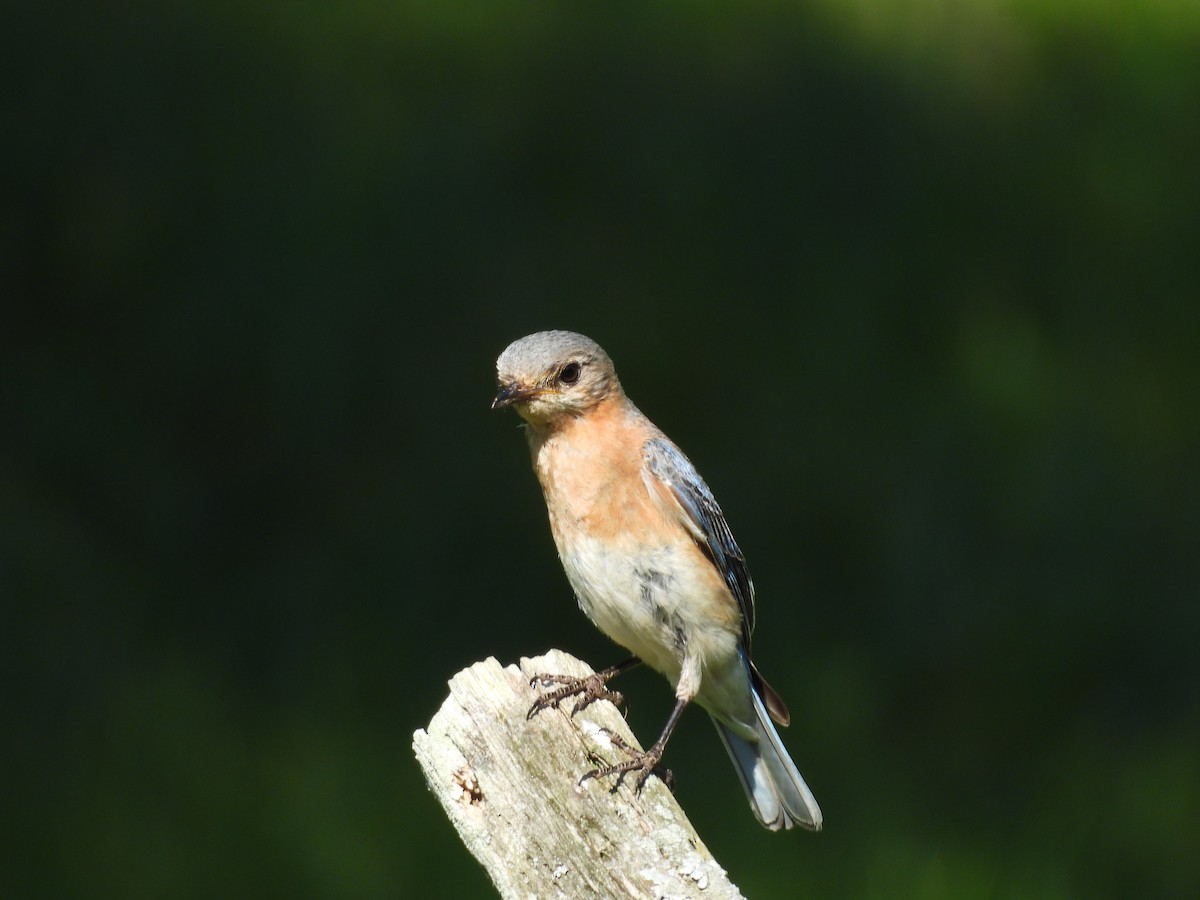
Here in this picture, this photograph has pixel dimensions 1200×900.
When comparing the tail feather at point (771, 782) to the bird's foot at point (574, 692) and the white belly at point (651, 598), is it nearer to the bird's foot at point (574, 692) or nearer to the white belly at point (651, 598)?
the white belly at point (651, 598)

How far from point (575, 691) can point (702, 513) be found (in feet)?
3.07

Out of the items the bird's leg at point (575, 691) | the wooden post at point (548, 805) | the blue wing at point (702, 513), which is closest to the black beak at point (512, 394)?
the blue wing at point (702, 513)

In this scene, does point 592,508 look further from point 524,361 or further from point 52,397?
point 52,397

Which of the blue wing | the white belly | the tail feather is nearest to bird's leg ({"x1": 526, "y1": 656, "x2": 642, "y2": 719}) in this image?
the white belly

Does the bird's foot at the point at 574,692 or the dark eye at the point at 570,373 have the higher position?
the dark eye at the point at 570,373

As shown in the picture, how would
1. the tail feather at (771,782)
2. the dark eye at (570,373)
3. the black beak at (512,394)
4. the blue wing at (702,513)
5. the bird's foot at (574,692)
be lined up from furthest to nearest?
the tail feather at (771,782)
the blue wing at (702,513)
the dark eye at (570,373)
the black beak at (512,394)
the bird's foot at (574,692)

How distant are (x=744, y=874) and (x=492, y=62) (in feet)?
12.4

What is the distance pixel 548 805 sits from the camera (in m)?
2.55

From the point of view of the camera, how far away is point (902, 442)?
644cm

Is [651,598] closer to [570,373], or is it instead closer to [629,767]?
[570,373]

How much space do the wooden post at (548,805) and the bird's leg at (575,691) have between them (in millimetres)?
21

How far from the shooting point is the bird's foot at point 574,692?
2.79 m

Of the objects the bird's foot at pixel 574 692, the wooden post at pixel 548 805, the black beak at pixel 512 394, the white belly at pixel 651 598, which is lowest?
the wooden post at pixel 548 805

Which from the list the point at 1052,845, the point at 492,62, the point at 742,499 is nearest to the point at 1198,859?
the point at 1052,845
